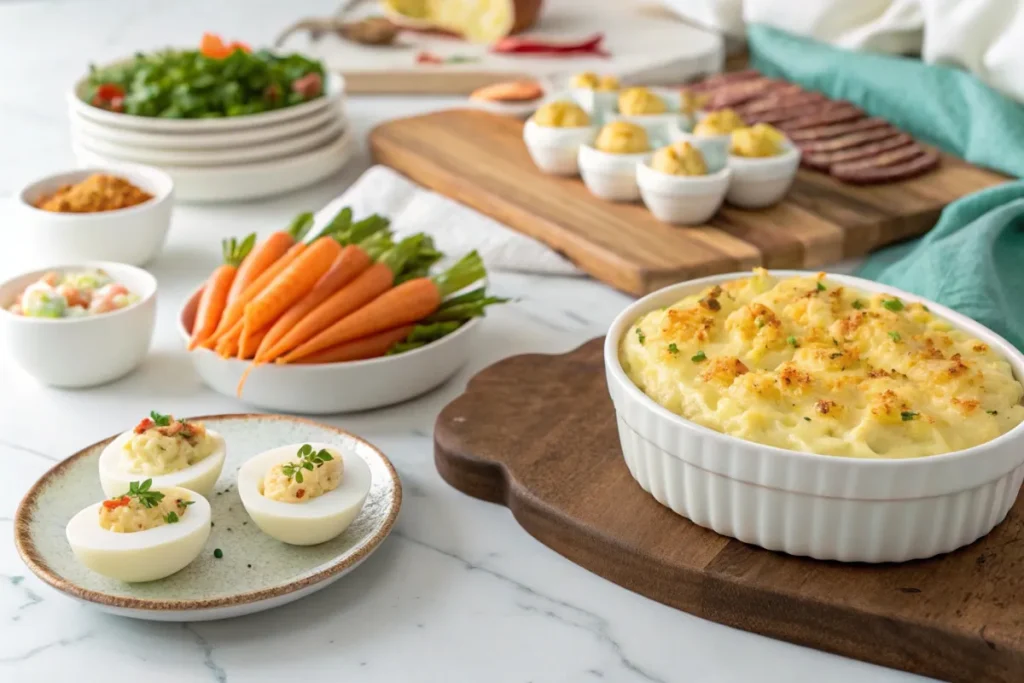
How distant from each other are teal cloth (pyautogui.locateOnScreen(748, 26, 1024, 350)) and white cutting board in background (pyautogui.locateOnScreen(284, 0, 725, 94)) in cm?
27

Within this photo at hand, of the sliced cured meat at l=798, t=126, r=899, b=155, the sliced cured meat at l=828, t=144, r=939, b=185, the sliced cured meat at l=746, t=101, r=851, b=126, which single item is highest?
the sliced cured meat at l=746, t=101, r=851, b=126

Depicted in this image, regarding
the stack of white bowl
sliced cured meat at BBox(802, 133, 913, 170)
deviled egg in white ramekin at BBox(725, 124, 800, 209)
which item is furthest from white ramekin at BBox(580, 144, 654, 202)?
the stack of white bowl

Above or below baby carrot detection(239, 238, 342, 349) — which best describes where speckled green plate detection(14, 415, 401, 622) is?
below

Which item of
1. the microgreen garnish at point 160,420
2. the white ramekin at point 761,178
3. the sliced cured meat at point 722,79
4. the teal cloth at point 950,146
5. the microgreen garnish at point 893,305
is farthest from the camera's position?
the sliced cured meat at point 722,79

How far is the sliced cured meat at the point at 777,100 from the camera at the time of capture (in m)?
3.81

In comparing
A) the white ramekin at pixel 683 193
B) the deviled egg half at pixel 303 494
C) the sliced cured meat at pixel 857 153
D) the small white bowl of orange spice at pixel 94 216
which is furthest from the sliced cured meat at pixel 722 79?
the deviled egg half at pixel 303 494

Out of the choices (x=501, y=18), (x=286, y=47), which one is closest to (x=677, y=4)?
(x=501, y=18)

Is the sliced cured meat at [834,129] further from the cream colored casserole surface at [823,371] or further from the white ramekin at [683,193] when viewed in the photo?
the cream colored casserole surface at [823,371]

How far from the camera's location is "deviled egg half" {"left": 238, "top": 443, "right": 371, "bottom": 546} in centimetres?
198

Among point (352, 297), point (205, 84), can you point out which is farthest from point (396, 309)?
point (205, 84)

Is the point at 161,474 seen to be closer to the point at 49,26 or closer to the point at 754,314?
the point at 754,314

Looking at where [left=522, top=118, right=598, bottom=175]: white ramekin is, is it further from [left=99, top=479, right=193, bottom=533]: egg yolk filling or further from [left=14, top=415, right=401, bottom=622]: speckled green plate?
[left=99, top=479, right=193, bottom=533]: egg yolk filling

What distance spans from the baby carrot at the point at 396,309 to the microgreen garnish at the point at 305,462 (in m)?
0.44

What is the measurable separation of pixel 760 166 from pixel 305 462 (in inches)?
63.9
